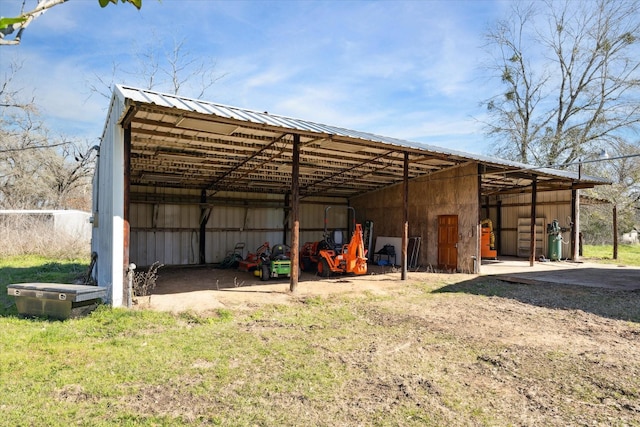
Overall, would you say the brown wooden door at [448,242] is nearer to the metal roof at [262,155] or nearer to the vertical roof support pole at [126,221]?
the metal roof at [262,155]

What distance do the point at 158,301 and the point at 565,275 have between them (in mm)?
10211

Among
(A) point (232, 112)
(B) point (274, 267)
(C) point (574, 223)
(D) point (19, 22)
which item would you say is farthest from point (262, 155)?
(C) point (574, 223)

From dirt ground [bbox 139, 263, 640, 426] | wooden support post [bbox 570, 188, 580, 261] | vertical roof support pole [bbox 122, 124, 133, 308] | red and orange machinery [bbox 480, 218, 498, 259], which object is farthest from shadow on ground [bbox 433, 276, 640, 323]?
wooden support post [bbox 570, 188, 580, 261]

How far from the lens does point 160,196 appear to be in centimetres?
1245

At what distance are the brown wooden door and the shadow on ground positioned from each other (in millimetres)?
1764

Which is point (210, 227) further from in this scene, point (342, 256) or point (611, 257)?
point (611, 257)

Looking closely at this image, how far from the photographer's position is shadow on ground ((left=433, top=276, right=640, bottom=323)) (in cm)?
664

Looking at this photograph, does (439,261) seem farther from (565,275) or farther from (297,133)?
(297,133)

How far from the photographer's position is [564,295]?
7895 mm

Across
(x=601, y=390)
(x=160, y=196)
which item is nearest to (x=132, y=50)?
(x=160, y=196)

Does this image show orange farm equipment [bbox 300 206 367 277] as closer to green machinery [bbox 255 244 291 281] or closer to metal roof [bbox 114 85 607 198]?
green machinery [bbox 255 244 291 281]

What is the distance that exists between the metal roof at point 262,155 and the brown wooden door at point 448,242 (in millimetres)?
1571

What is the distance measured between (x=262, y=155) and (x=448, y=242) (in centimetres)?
618

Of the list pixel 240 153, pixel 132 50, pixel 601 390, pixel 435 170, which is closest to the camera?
pixel 601 390
